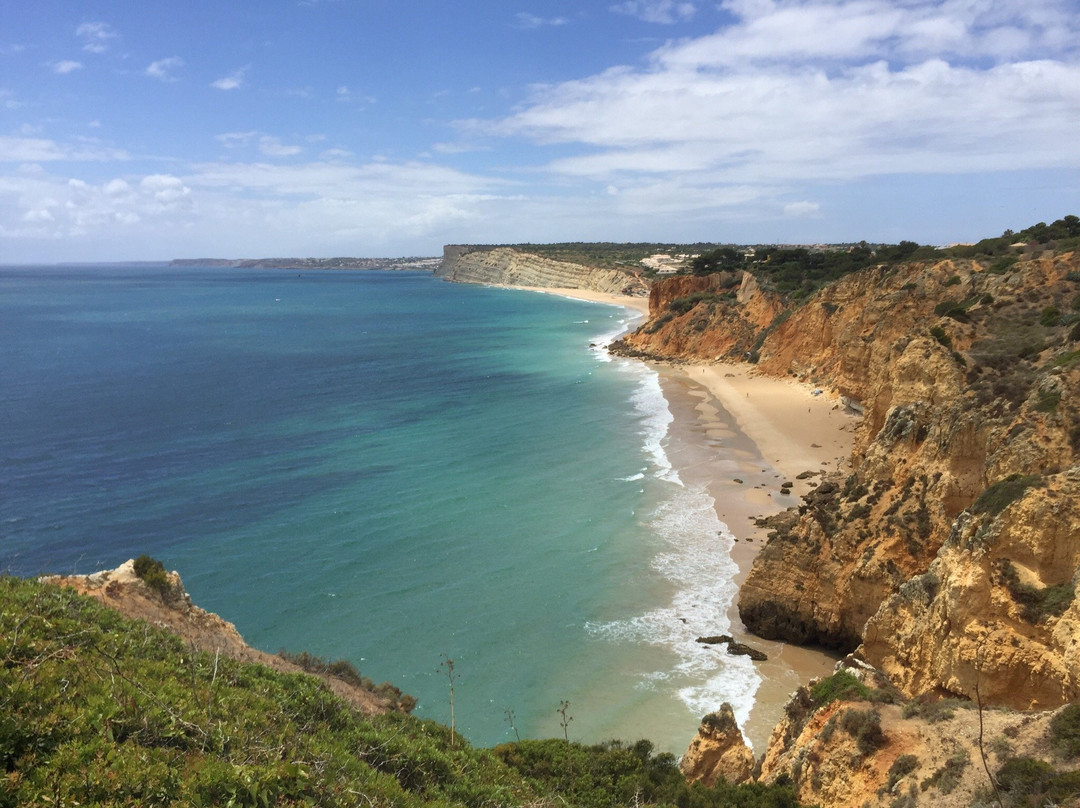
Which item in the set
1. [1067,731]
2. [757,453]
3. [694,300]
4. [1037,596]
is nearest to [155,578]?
[1067,731]

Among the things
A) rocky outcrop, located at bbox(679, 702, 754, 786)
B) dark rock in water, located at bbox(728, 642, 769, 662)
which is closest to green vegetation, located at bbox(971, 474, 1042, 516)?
rocky outcrop, located at bbox(679, 702, 754, 786)

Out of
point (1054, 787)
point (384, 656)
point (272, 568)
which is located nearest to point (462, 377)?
point (272, 568)

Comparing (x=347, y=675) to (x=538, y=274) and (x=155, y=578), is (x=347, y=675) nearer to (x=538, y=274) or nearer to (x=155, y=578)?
(x=155, y=578)

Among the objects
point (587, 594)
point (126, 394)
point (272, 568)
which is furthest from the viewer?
point (126, 394)

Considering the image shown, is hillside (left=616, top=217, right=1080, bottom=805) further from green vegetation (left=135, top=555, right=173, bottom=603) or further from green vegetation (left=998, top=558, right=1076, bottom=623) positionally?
green vegetation (left=135, top=555, right=173, bottom=603)

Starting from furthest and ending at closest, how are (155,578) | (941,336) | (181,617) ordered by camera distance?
1. (941,336)
2. (155,578)
3. (181,617)

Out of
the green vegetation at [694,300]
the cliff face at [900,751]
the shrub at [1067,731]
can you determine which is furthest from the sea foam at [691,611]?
the green vegetation at [694,300]

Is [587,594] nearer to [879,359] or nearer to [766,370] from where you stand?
[879,359]
